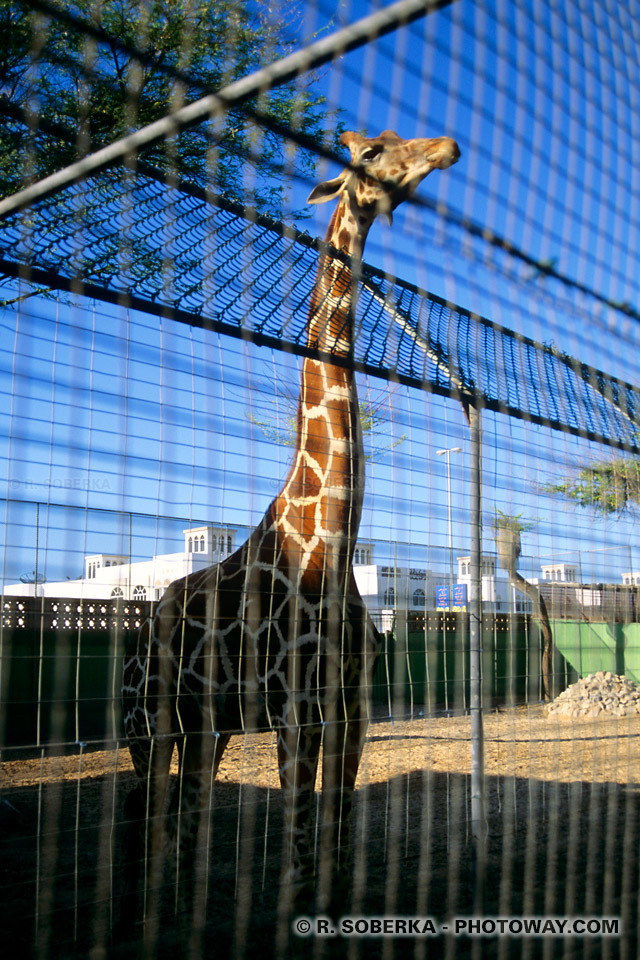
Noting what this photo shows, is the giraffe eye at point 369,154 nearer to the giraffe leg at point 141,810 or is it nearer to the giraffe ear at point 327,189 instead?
the giraffe ear at point 327,189

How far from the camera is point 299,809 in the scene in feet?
9.69

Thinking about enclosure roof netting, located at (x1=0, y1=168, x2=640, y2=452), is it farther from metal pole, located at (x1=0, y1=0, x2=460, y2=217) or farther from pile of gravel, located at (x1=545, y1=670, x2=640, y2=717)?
pile of gravel, located at (x1=545, y1=670, x2=640, y2=717)

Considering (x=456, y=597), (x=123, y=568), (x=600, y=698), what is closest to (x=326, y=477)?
(x=123, y=568)

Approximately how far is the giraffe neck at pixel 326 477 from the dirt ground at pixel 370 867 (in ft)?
2.41

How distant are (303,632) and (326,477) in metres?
0.68

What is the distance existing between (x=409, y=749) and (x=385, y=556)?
5714 millimetres

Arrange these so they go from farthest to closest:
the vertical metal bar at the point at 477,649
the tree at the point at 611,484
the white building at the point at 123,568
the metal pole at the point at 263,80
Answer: the tree at the point at 611,484, the vertical metal bar at the point at 477,649, the white building at the point at 123,568, the metal pole at the point at 263,80

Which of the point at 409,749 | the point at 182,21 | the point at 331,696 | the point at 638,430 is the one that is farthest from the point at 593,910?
the point at 182,21

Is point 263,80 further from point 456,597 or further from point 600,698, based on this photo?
point 600,698

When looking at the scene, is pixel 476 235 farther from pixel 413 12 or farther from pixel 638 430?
pixel 638 430

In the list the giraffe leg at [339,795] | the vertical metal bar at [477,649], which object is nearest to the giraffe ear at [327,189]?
the vertical metal bar at [477,649]

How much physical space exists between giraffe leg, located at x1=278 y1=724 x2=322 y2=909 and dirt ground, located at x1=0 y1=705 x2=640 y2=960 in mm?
136

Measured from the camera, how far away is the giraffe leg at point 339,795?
2.84 meters

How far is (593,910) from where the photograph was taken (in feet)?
10.8
